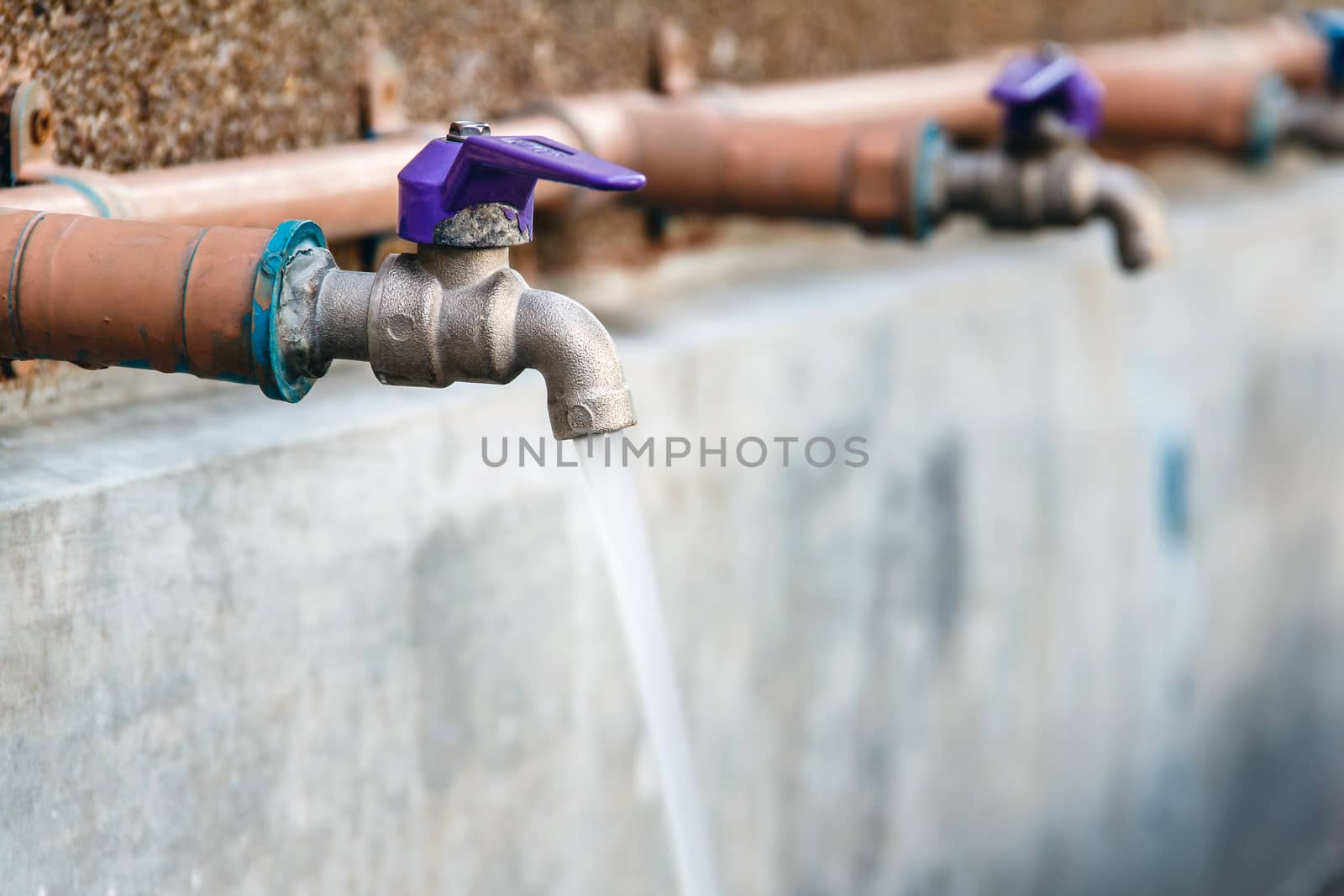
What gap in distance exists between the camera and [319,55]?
1248 millimetres

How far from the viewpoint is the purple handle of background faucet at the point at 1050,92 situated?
4.73ft

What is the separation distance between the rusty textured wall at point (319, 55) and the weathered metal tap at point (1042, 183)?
363mm

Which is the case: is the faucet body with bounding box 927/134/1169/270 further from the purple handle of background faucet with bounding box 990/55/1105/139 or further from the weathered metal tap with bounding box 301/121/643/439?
→ the weathered metal tap with bounding box 301/121/643/439

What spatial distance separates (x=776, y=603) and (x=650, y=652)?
0.20 meters

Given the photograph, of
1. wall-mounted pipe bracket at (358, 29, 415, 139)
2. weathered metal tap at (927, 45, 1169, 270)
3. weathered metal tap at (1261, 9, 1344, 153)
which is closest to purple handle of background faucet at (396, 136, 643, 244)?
wall-mounted pipe bracket at (358, 29, 415, 139)

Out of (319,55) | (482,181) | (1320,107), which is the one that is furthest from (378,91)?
(1320,107)

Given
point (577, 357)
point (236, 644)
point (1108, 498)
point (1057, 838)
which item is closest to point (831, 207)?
point (577, 357)

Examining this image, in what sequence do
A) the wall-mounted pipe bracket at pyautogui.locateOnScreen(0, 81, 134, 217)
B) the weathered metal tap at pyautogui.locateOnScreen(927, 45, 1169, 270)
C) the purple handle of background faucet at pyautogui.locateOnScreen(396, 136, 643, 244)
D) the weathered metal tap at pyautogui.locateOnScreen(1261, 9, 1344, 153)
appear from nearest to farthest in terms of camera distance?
the purple handle of background faucet at pyautogui.locateOnScreen(396, 136, 643, 244), the wall-mounted pipe bracket at pyautogui.locateOnScreen(0, 81, 134, 217), the weathered metal tap at pyautogui.locateOnScreen(927, 45, 1169, 270), the weathered metal tap at pyautogui.locateOnScreen(1261, 9, 1344, 153)

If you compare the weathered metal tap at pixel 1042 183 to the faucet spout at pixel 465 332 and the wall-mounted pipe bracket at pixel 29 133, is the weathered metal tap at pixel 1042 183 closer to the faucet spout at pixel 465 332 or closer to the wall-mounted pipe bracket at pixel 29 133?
the faucet spout at pixel 465 332

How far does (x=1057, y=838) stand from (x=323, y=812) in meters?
1.32

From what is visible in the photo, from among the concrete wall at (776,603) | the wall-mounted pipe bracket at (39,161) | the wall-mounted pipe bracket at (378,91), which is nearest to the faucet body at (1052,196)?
the concrete wall at (776,603)

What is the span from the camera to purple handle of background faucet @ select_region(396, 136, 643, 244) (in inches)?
32.4

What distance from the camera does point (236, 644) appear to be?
1062mm

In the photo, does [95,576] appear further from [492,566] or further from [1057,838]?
[1057,838]
